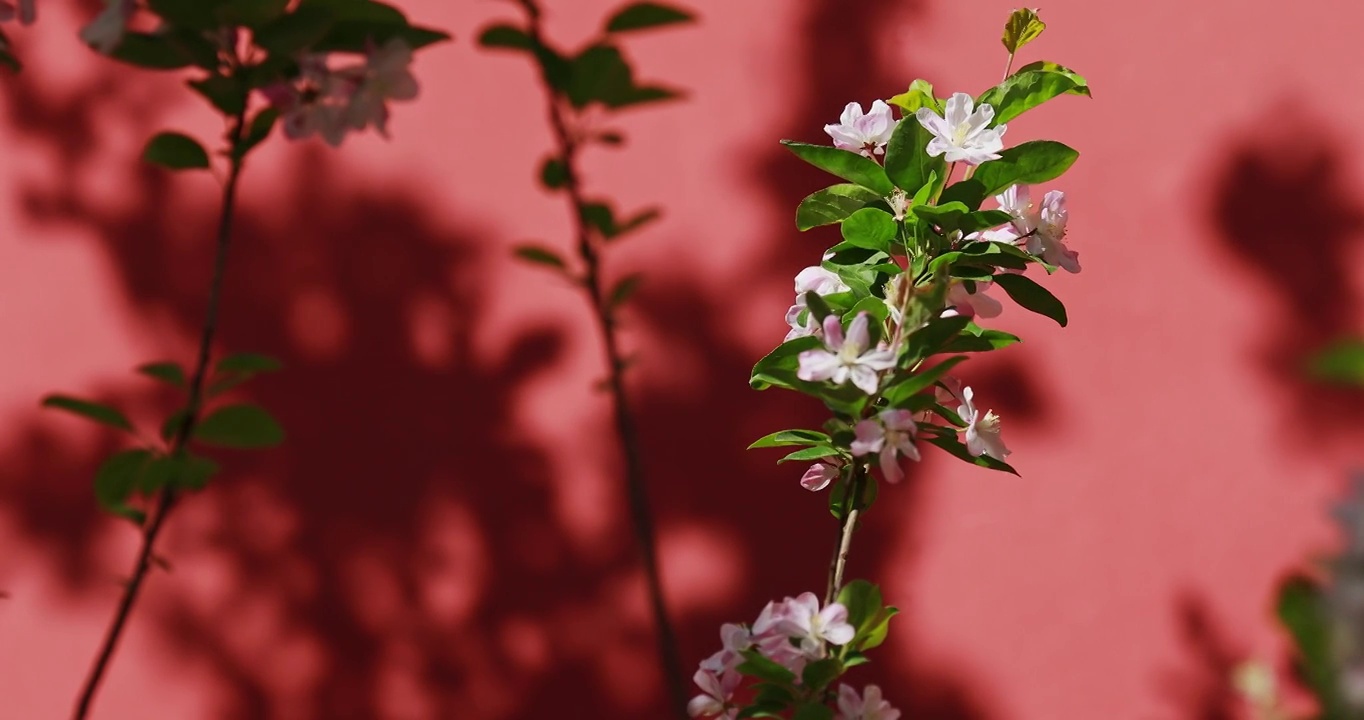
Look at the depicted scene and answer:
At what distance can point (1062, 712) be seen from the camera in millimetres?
1461

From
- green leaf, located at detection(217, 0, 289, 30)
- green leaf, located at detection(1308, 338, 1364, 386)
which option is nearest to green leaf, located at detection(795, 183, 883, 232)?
green leaf, located at detection(217, 0, 289, 30)

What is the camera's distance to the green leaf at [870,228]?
78 centimetres

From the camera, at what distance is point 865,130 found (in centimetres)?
81

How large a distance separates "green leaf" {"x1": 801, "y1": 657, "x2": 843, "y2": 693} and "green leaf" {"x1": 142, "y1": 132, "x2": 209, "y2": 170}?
52cm

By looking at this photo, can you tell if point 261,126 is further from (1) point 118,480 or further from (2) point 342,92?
(1) point 118,480

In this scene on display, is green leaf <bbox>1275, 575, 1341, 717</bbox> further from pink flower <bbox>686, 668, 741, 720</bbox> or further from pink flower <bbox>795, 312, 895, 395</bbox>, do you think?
pink flower <bbox>686, 668, 741, 720</bbox>

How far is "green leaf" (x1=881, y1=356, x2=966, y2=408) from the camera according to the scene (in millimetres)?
688

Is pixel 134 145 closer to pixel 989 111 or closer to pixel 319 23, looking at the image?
pixel 319 23

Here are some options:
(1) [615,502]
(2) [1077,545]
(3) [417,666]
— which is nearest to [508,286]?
(1) [615,502]

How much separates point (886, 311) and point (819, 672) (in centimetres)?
26

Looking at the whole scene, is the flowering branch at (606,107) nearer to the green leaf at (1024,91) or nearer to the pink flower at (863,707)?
the pink flower at (863,707)

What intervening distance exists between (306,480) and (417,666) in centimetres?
31

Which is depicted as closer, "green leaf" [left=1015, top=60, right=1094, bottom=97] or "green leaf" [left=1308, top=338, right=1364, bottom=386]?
"green leaf" [left=1308, top=338, right=1364, bottom=386]

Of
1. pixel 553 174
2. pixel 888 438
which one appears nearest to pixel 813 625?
pixel 888 438
